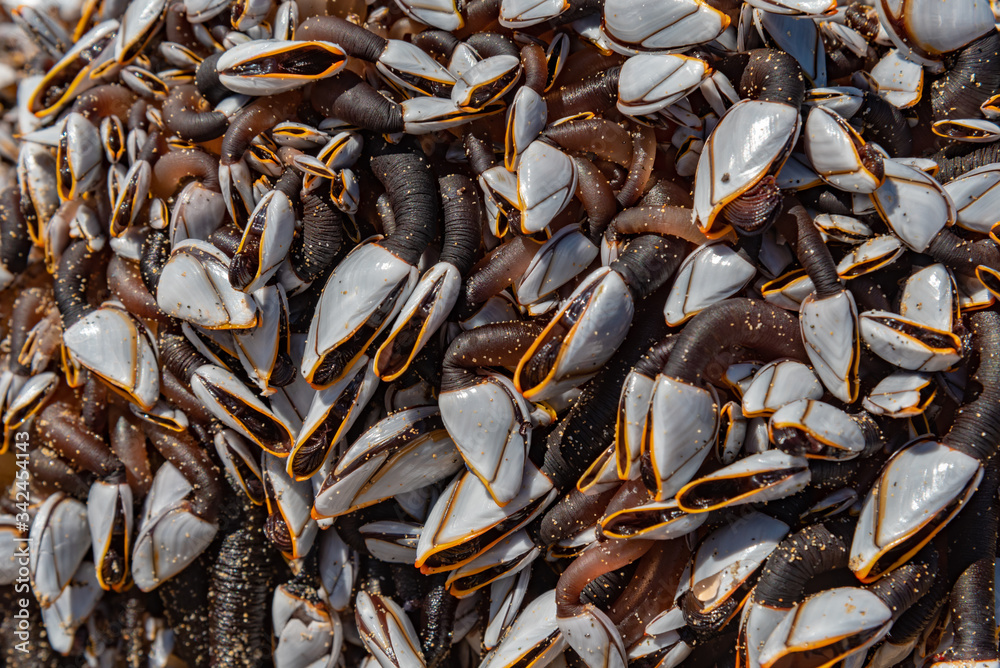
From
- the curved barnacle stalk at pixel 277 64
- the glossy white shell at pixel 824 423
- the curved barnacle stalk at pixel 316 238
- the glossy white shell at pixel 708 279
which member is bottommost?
the glossy white shell at pixel 824 423

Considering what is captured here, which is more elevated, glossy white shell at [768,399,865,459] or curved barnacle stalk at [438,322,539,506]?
curved barnacle stalk at [438,322,539,506]

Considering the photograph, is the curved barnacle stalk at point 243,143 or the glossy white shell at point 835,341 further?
the curved barnacle stalk at point 243,143

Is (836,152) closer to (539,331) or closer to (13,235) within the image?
(539,331)

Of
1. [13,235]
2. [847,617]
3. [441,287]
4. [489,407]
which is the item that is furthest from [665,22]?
[13,235]

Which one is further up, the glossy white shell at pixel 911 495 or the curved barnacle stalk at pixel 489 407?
the curved barnacle stalk at pixel 489 407

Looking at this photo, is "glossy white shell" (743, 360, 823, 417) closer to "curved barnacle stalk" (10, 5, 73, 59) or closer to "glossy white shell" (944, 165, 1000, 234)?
"glossy white shell" (944, 165, 1000, 234)

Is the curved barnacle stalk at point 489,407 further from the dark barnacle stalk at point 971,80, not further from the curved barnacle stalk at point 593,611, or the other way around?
the dark barnacle stalk at point 971,80

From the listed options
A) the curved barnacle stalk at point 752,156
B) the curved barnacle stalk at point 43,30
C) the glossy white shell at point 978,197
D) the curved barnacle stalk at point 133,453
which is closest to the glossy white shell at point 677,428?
the curved barnacle stalk at point 752,156

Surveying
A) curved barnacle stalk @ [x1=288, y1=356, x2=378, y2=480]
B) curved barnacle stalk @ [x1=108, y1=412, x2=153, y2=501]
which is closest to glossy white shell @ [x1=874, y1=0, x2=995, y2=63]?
curved barnacle stalk @ [x1=288, y1=356, x2=378, y2=480]
